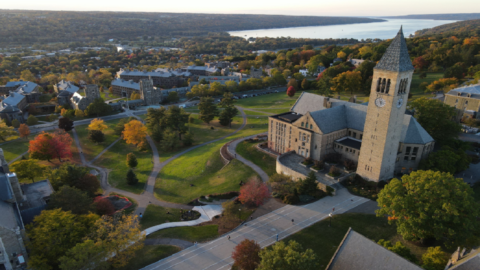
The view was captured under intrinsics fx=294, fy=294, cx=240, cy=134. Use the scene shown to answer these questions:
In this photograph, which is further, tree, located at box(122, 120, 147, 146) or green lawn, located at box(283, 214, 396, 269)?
tree, located at box(122, 120, 147, 146)

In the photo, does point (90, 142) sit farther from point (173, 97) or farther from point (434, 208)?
point (434, 208)

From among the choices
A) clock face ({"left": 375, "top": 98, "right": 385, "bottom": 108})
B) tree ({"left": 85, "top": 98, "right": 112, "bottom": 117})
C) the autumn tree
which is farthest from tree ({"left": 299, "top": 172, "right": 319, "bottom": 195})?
tree ({"left": 85, "top": 98, "right": 112, "bottom": 117})

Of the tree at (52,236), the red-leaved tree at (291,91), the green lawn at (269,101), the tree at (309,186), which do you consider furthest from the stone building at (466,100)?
the tree at (52,236)

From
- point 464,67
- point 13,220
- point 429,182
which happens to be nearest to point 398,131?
point 429,182

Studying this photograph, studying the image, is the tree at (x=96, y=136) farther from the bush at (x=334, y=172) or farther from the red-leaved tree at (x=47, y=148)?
the bush at (x=334, y=172)

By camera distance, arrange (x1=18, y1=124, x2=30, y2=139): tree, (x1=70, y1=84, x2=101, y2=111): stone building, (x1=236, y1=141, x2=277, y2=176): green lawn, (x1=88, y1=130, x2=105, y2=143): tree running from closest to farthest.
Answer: (x1=236, y1=141, x2=277, y2=176): green lawn
(x1=88, y1=130, x2=105, y2=143): tree
(x1=18, y1=124, x2=30, y2=139): tree
(x1=70, y1=84, x2=101, y2=111): stone building

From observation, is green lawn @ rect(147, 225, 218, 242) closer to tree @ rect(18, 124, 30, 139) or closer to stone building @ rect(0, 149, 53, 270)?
stone building @ rect(0, 149, 53, 270)

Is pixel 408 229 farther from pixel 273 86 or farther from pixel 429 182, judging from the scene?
pixel 273 86
